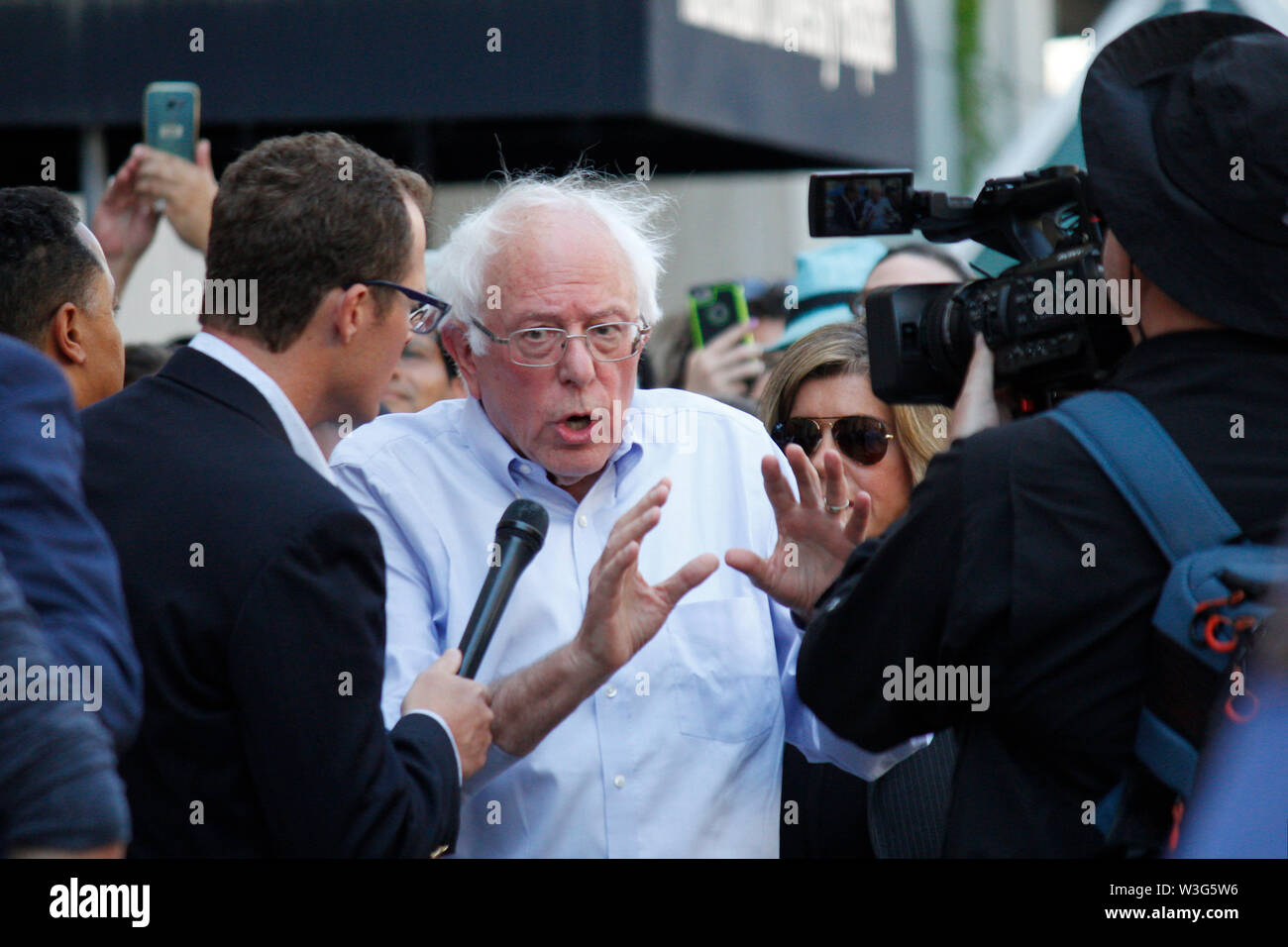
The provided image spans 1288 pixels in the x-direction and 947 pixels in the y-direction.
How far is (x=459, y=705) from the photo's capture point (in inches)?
Result: 104

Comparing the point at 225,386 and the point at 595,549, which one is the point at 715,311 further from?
the point at 225,386

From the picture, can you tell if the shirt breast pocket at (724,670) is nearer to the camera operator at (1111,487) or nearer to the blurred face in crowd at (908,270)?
the camera operator at (1111,487)

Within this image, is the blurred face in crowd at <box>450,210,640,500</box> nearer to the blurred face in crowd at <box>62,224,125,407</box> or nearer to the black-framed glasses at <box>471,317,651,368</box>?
the black-framed glasses at <box>471,317,651,368</box>

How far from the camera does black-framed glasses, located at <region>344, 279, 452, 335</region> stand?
275cm

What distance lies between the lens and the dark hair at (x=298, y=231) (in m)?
2.66

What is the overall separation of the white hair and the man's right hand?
764mm

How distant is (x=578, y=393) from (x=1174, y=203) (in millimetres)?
1290

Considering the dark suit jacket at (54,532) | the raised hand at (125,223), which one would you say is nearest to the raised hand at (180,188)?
the raised hand at (125,223)

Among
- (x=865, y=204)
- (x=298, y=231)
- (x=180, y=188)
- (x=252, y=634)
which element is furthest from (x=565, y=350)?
(x=180, y=188)

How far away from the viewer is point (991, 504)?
2141mm

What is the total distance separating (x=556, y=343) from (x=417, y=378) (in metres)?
2.32

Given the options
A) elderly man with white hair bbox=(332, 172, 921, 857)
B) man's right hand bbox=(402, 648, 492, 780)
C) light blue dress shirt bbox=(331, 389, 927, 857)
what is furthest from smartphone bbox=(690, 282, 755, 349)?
man's right hand bbox=(402, 648, 492, 780)
